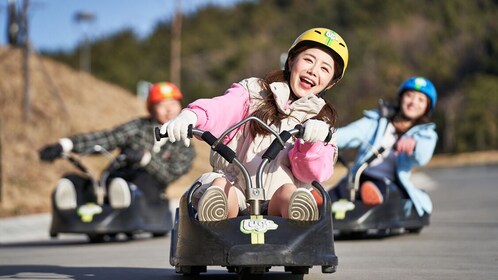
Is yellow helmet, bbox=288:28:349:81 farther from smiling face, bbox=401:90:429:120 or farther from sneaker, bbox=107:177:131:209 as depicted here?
sneaker, bbox=107:177:131:209

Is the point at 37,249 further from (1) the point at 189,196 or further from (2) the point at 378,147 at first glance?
(1) the point at 189,196

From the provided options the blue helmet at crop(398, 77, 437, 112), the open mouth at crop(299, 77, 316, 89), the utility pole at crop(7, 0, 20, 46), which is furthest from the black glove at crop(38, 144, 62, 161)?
the utility pole at crop(7, 0, 20, 46)

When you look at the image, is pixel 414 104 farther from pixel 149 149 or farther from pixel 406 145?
pixel 149 149

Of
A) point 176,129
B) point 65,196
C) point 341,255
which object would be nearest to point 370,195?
point 341,255

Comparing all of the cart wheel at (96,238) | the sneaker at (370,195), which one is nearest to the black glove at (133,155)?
the cart wheel at (96,238)

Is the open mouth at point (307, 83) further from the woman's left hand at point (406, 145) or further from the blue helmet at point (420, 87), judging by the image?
the blue helmet at point (420, 87)

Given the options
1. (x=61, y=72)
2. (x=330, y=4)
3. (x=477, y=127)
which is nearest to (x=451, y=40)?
(x=477, y=127)

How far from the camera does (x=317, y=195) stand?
749cm

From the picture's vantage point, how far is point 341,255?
10.3 metres

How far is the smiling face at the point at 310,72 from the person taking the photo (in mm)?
7715

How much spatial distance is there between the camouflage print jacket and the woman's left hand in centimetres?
281

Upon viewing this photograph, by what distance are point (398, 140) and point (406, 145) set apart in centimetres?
28

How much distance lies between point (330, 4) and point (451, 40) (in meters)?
45.2

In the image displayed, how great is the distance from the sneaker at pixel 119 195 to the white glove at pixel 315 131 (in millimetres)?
6947
